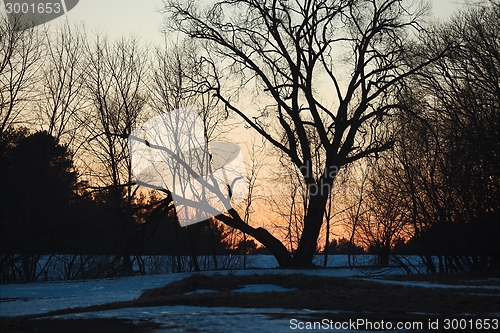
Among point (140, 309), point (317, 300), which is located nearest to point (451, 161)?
point (317, 300)

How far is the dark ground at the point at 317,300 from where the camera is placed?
30.3ft

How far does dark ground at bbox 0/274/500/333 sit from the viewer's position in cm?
923

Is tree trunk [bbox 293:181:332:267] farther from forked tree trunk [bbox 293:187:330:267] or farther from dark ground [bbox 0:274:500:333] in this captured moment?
dark ground [bbox 0:274:500:333]

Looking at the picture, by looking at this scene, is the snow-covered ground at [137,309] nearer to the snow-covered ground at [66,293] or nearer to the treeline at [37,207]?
the snow-covered ground at [66,293]

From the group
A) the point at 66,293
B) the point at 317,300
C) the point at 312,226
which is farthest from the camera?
the point at 312,226

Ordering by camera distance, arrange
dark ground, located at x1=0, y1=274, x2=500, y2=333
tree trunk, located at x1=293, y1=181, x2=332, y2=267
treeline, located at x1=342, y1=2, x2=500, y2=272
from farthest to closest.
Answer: tree trunk, located at x1=293, y1=181, x2=332, y2=267, treeline, located at x1=342, y1=2, x2=500, y2=272, dark ground, located at x1=0, y1=274, x2=500, y2=333

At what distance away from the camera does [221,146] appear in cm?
3169

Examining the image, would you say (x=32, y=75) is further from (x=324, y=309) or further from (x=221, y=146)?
(x=324, y=309)

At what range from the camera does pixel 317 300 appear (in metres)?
11.1

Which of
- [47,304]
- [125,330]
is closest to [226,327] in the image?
[125,330]

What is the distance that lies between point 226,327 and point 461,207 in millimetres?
15606

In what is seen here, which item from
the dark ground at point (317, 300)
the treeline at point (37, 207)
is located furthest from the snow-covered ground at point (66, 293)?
the treeline at point (37, 207)

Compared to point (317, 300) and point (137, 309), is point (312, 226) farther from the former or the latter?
point (137, 309)

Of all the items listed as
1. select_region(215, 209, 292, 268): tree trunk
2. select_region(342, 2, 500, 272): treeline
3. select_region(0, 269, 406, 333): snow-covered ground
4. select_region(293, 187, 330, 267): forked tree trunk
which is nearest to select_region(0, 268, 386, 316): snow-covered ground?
select_region(0, 269, 406, 333): snow-covered ground
